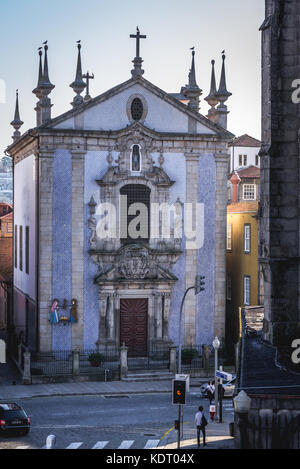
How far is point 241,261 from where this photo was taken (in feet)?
201

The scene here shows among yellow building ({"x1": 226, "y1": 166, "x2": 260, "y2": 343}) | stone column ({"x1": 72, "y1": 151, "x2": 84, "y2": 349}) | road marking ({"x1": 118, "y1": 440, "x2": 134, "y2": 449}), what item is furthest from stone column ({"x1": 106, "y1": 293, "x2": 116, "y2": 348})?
road marking ({"x1": 118, "y1": 440, "x2": 134, "y2": 449})

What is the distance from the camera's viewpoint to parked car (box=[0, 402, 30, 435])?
38.6 m

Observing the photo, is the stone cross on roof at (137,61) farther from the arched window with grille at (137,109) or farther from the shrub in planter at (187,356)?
the shrub in planter at (187,356)

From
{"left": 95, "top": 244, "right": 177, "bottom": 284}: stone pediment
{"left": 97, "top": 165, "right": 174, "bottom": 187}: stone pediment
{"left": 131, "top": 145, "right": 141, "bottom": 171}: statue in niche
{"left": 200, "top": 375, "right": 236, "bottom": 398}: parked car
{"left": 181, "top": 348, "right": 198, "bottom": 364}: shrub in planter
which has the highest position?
{"left": 131, "top": 145, "right": 141, "bottom": 171}: statue in niche

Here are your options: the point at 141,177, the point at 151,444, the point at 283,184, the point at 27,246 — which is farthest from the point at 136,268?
the point at 283,184

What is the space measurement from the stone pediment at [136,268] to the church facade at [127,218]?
0.19ft

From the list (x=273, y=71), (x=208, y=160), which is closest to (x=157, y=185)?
(x=208, y=160)

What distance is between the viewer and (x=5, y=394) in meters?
49.2

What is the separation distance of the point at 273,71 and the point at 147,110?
23.4 metres

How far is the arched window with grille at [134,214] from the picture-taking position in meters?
56.2

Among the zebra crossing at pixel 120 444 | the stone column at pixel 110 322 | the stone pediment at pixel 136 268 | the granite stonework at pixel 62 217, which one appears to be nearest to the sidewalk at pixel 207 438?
the zebra crossing at pixel 120 444

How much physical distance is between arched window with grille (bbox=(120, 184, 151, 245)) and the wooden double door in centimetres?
358

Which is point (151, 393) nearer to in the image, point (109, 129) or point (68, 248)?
point (68, 248)

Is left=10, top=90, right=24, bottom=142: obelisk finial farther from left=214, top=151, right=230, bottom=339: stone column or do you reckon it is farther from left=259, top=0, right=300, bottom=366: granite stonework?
left=259, top=0, right=300, bottom=366: granite stonework
